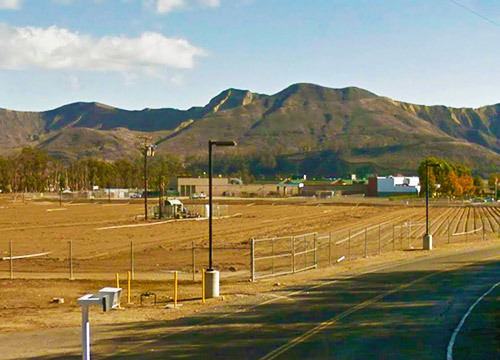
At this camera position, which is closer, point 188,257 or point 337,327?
point 337,327

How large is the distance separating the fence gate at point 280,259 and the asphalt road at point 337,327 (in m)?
4.56

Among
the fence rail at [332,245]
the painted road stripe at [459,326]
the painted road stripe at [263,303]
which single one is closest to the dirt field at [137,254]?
the fence rail at [332,245]

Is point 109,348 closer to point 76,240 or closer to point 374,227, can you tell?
point 76,240

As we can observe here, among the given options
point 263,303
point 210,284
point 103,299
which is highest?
point 103,299

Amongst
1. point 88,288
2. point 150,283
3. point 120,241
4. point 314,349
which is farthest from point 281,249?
point 314,349

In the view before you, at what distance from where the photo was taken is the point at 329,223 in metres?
81.4

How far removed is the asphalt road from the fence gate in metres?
4.56

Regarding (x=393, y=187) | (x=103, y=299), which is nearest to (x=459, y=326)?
(x=103, y=299)

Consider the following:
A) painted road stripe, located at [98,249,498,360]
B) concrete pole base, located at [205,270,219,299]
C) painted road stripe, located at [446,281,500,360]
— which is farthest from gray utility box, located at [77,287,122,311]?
concrete pole base, located at [205,270,219,299]

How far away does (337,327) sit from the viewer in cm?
2042

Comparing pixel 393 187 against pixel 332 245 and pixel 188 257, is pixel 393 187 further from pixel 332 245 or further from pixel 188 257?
pixel 188 257

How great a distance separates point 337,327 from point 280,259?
74.5ft

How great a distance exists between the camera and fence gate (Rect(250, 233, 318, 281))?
117ft

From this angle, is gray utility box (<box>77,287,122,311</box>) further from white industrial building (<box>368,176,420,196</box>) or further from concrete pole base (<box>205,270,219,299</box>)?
white industrial building (<box>368,176,420,196</box>)
